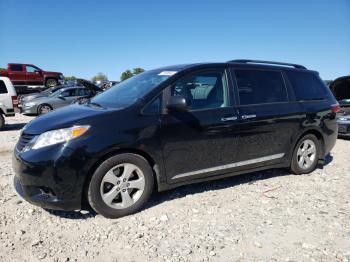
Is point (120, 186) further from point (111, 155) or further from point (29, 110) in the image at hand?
point (29, 110)

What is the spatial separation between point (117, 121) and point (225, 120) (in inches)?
56.0

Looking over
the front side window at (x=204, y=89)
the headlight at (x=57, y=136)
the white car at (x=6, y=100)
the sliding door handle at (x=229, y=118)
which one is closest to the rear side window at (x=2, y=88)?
the white car at (x=6, y=100)

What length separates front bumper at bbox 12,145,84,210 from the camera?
3.25m

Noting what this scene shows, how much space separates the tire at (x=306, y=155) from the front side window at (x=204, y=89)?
1.69 metres

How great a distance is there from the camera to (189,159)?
3.94 metres

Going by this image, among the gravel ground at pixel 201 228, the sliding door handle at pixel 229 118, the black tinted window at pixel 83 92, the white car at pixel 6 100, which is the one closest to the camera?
the gravel ground at pixel 201 228

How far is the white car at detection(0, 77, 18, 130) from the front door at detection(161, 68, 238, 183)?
925cm

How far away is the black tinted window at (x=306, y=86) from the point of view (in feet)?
16.7

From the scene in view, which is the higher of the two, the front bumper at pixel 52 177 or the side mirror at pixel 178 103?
the side mirror at pixel 178 103

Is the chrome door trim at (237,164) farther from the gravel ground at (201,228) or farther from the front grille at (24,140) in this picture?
the front grille at (24,140)

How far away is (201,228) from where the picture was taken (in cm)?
341

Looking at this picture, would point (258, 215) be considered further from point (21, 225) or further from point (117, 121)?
point (21, 225)

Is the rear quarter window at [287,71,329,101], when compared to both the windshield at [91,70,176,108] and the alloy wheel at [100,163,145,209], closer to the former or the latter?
the windshield at [91,70,176,108]

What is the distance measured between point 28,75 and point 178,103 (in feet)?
75.5
